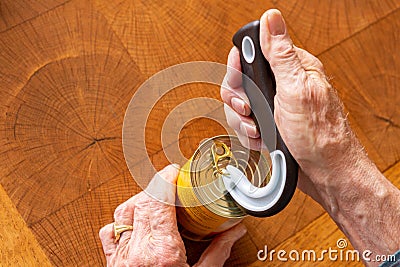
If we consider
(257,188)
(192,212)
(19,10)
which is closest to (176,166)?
(192,212)

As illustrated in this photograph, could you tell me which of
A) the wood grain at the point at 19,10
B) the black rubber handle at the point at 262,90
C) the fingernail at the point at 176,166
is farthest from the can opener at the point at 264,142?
the wood grain at the point at 19,10

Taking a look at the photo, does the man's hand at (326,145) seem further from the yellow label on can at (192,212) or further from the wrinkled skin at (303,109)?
the yellow label on can at (192,212)

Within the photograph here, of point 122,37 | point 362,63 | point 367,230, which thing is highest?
point 122,37

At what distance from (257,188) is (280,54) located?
0.55 ft

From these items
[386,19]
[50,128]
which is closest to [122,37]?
[50,128]

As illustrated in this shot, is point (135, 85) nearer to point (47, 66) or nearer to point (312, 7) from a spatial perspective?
point (47, 66)

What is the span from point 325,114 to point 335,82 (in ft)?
1.09

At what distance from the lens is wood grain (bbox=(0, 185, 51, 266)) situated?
907mm

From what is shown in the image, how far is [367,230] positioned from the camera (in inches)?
29.6

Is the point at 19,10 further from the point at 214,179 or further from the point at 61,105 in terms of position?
the point at 214,179

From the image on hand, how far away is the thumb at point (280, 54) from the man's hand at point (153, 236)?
0.25 m

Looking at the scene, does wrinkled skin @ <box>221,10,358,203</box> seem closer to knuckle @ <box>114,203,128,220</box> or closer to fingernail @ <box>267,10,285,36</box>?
fingernail @ <box>267,10,285,36</box>

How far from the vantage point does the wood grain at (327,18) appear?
106 centimetres

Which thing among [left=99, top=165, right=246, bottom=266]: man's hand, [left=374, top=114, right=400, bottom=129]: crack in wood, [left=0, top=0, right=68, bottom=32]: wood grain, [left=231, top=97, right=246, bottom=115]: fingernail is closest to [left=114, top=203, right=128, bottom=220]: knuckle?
[left=99, top=165, right=246, bottom=266]: man's hand
